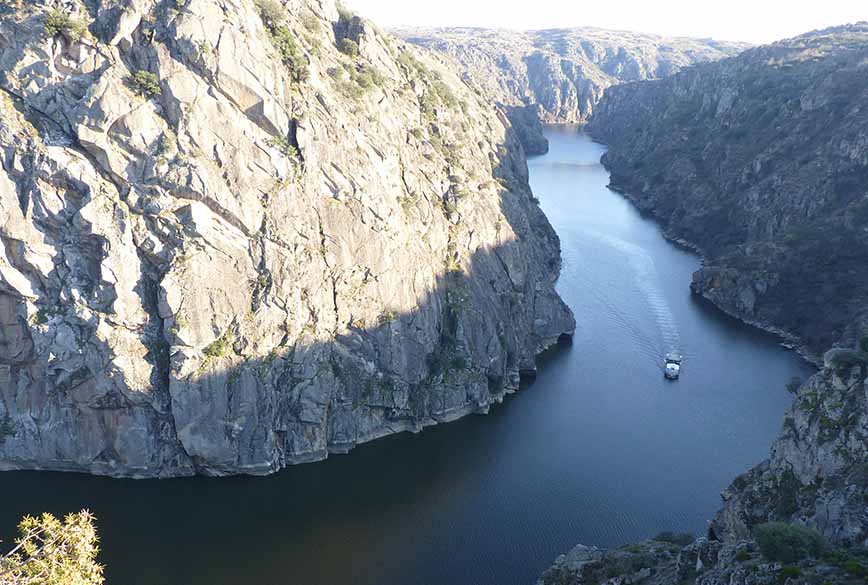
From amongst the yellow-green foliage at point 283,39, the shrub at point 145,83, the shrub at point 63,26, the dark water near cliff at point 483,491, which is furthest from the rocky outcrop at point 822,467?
the shrub at point 63,26

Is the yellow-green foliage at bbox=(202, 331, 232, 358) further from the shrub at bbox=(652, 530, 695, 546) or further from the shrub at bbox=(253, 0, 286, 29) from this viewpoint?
the shrub at bbox=(652, 530, 695, 546)

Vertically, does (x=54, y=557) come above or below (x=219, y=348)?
above

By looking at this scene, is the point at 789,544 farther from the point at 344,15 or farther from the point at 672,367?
the point at 344,15

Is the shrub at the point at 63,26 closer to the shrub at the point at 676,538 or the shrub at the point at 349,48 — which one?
the shrub at the point at 349,48

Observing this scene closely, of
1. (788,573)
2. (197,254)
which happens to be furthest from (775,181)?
(788,573)

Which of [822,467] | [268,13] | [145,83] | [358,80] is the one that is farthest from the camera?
[358,80]

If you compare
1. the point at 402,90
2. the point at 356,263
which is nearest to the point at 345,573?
the point at 356,263

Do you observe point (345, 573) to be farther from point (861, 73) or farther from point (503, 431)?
point (861, 73)
